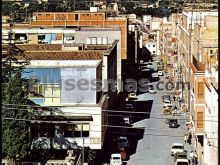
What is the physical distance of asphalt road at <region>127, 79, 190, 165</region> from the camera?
12459mm

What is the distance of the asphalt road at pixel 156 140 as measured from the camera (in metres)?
12.5

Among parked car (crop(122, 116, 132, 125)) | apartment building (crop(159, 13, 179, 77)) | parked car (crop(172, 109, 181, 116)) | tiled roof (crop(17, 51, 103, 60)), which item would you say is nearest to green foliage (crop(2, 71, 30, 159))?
tiled roof (crop(17, 51, 103, 60))

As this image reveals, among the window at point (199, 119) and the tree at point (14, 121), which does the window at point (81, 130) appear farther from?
the window at point (199, 119)

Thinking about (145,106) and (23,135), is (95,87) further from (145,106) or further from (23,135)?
(145,106)

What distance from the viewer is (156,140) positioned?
14430 millimetres

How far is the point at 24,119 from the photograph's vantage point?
32.5 feet

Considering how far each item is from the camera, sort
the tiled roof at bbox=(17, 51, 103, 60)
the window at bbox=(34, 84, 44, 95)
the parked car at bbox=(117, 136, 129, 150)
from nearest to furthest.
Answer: the window at bbox=(34, 84, 44, 95)
the tiled roof at bbox=(17, 51, 103, 60)
the parked car at bbox=(117, 136, 129, 150)

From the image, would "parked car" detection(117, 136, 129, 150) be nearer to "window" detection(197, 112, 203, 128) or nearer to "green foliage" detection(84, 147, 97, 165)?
"window" detection(197, 112, 203, 128)

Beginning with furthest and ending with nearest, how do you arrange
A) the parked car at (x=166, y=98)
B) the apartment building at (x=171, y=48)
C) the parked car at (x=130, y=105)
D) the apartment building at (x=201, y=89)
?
1. the apartment building at (x=171, y=48)
2. the parked car at (x=166, y=98)
3. the parked car at (x=130, y=105)
4. the apartment building at (x=201, y=89)

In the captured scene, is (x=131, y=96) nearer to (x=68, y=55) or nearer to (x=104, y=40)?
(x=104, y=40)

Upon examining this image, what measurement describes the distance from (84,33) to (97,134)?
9.01m

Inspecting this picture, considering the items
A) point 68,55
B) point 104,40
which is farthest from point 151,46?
point 68,55

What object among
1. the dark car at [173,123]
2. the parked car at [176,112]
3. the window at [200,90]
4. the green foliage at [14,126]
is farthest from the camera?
the parked car at [176,112]

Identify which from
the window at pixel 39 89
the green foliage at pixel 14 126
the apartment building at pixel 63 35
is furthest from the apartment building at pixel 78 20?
the green foliage at pixel 14 126
